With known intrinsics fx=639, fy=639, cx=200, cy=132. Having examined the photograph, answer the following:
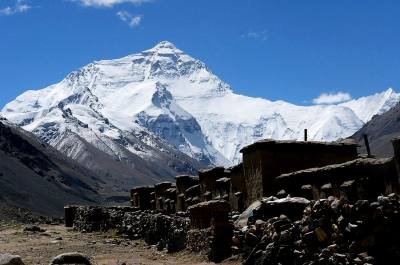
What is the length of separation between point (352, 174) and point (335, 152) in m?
7.30

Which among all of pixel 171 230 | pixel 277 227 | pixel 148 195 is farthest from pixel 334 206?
pixel 148 195

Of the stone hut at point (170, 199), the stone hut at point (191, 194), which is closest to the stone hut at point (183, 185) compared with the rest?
the stone hut at point (191, 194)

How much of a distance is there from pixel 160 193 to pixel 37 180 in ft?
339

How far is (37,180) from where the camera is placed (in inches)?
5536

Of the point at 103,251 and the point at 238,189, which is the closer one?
the point at 103,251

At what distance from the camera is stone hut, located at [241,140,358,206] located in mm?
24547

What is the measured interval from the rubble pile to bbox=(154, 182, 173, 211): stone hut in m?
27.9

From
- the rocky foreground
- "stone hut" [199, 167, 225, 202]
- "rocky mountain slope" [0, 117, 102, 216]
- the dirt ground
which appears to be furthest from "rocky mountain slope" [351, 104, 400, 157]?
the rocky foreground

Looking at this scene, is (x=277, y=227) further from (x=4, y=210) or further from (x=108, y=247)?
(x=4, y=210)

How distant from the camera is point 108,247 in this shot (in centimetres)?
2458

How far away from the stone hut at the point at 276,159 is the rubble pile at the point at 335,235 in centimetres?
1046

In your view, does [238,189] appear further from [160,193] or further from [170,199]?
[160,193]

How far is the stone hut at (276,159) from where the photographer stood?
24.5 metres

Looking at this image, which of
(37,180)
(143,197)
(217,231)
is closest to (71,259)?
(217,231)
